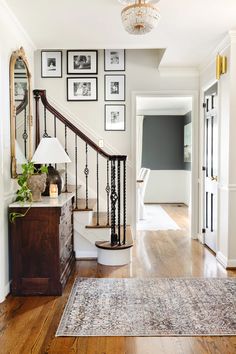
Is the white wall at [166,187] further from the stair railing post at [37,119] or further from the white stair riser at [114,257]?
the white stair riser at [114,257]

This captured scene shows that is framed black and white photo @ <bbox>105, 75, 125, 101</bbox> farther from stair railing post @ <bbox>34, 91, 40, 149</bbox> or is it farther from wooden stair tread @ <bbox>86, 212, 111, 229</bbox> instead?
wooden stair tread @ <bbox>86, 212, 111, 229</bbox>

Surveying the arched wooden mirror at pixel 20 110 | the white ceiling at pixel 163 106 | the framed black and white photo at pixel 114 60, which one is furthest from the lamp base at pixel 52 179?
the white ceiling at pixel 163 106

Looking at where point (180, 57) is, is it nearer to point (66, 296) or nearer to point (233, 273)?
point (233, 273)

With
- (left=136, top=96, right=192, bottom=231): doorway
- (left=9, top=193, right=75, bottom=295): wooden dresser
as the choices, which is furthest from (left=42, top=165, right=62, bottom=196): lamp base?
(left=136, top=96, right=192, bottom=231): doorway

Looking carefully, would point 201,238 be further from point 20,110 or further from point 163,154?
point 163,154

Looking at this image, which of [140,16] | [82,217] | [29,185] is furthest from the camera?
[82,217]

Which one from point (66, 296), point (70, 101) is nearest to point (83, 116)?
point (70, 101)

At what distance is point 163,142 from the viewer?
923 centimetres

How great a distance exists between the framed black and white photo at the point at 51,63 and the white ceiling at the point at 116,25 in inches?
24.6

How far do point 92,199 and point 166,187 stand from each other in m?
4.62

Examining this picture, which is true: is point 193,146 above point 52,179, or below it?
above

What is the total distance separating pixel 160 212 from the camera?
764 cm

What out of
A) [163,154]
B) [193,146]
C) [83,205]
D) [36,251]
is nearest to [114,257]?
[83,205]

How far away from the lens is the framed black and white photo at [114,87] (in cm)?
493
